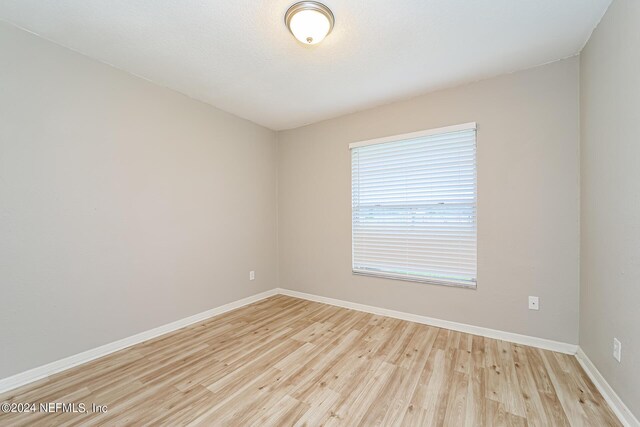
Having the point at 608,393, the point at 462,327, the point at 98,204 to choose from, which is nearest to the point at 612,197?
the point at 608,393

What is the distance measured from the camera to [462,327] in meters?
2.64

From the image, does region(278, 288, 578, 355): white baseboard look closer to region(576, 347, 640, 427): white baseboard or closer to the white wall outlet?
region(576, 347, 640, 427): white baseboard

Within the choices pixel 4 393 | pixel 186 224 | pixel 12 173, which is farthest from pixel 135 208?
pixel 4 393

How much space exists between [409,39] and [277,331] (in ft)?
9.70

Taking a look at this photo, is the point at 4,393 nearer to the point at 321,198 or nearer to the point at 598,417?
the point at 321,198

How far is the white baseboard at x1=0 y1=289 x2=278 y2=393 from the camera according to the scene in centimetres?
181

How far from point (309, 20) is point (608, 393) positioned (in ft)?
10.2

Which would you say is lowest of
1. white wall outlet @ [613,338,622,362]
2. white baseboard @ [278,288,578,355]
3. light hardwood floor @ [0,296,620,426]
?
light hardwood floor @ [0,296,620,426]

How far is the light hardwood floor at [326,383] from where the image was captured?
1531mm

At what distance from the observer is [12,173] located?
1.82m

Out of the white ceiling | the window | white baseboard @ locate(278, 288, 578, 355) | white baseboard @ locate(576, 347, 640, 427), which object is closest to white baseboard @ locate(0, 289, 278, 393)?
white baseboard @ locate(278, 288, 578, 355)

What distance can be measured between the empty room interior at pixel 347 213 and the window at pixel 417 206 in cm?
2

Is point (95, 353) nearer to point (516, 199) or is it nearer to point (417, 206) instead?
point (417, 206)

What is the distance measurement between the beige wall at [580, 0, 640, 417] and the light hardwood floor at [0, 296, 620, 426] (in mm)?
344
